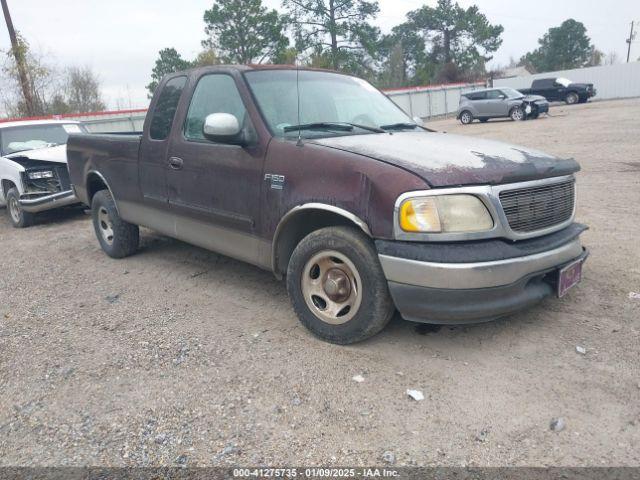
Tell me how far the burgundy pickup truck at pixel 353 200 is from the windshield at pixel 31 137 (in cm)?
528

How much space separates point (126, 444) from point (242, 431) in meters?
0.58

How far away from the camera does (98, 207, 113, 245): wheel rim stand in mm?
5926

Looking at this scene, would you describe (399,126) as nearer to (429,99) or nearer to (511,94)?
(511,94)

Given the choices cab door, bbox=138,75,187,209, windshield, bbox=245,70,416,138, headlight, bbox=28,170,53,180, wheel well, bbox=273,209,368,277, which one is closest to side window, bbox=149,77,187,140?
cab door, bbox=138,75,187,209

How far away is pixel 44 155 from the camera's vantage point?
27.9 feet

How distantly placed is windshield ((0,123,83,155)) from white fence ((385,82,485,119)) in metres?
26.3

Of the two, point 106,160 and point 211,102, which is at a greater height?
point 211,102

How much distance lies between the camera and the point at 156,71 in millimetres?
54625

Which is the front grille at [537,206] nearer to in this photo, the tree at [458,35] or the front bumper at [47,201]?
the front bumper at [47,201]

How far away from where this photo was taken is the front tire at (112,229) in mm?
5730

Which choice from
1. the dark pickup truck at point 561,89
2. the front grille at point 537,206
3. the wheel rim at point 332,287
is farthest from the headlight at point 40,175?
the dark pickup truck at point 561,89

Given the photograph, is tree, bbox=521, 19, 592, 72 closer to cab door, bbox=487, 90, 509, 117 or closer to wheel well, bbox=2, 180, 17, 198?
cab door, bbox=487, 90, 509, 117

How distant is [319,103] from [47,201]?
5810mm

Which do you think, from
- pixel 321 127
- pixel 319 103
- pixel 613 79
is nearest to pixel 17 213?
pixel 319 103
